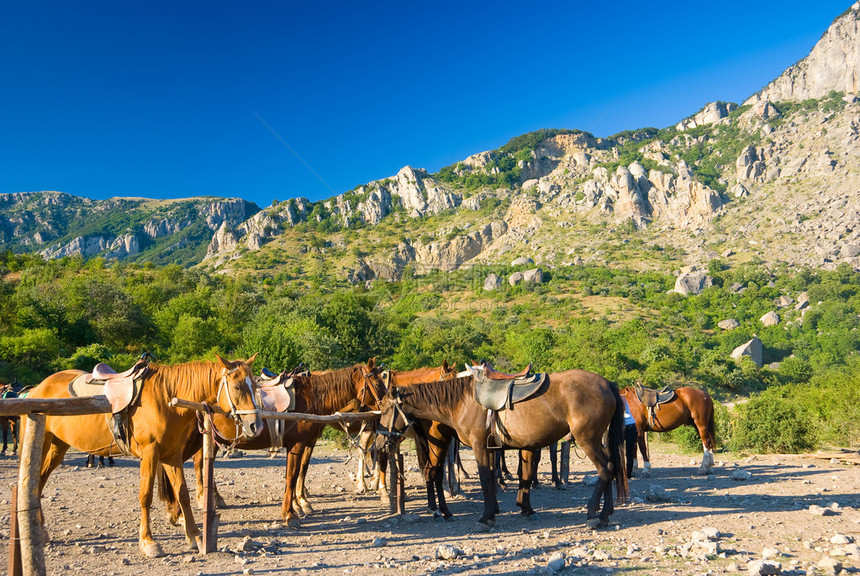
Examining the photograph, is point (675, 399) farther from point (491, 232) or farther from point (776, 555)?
point (491, 232)

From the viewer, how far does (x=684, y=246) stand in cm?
8300

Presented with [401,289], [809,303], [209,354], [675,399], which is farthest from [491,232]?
[675,399]

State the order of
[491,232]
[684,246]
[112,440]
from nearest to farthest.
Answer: [112,440] < [684,246] < [491,232]

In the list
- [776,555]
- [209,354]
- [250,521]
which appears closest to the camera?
[776,555]

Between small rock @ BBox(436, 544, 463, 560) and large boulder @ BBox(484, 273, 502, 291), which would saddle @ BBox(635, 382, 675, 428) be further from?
large boulder @ BBox(484, 273, 502, 291)

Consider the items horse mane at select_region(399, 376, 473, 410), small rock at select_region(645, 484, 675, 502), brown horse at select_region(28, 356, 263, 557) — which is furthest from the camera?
small rock at select_region(645, 484, 675, 502)

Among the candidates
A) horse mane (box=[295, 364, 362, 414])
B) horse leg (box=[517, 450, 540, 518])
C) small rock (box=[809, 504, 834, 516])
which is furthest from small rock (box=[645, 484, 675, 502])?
horse mane (box=[295, 364, 362, 414])

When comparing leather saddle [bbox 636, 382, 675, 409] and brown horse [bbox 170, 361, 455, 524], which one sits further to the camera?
leather saddle [bbox 636, 382, 675, 409]

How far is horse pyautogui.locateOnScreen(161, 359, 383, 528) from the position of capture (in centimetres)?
700

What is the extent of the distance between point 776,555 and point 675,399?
20.3 feet

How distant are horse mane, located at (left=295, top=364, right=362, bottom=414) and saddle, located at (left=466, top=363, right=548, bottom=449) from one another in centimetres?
216

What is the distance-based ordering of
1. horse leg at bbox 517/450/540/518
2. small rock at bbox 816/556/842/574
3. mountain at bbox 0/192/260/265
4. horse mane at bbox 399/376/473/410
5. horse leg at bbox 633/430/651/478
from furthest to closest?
1. mountain at bbox 0/192/260/265
2. horse leg at bbox 633/430/651/478
3. horse leg at bbox 517/450/540/518
4. horse mane at bbox 399/376/473/410
5. small rock at bbox 816/556/842/574

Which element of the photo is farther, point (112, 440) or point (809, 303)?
point (809, 303)

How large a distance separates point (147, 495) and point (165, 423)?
83 cm
